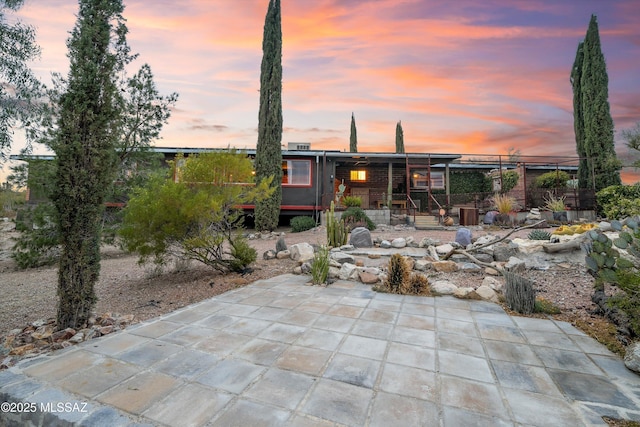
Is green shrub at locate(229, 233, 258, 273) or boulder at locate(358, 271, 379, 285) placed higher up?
green shrub at locate(229, 233, 258, 273)

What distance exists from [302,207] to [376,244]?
700 centimetres

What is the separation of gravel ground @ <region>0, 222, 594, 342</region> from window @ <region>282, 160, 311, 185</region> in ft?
28.1

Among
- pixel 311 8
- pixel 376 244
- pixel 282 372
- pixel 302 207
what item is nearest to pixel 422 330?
pixel 282 372

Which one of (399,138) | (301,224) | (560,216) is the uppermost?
(399,138)

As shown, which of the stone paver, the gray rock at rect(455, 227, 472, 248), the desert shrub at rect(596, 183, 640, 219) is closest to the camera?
the stone paver

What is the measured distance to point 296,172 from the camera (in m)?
14.9

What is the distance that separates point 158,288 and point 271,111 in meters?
10.1

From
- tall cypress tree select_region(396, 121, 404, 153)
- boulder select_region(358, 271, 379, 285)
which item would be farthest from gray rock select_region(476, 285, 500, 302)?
tall cypress tree select_region(396, 121, 404, 153)

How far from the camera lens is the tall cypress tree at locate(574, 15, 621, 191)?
505 inches

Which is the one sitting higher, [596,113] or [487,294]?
[596,113]

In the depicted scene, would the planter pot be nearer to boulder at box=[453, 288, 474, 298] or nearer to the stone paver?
boulder at box=[453, 288, 474, 298]

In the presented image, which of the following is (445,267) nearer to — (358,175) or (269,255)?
(269,255)

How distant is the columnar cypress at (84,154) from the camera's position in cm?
291

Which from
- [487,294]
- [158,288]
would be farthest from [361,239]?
[158,288]
